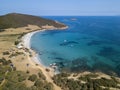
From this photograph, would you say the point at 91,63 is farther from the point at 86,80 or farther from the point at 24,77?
the point at 24,77

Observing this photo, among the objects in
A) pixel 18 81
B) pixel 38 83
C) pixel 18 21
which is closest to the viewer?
pixel 38 83

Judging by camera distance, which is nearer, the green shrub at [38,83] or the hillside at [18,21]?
the green shrub at [38,83]

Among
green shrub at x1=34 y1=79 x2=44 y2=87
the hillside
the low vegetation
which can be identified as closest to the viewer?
the low vegetation

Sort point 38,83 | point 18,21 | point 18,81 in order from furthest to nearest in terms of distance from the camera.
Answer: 1. point 18,21
2. point 18,81
3. point 38,83

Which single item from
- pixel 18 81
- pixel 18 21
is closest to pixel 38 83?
pixel 18 81

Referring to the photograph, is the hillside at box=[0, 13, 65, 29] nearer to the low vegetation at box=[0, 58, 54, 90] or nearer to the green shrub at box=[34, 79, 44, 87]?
the low vegetation at box=[0, 58, 54, 90]

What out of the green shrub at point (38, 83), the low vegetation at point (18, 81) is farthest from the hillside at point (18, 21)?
the green shrub at point (38, 83)

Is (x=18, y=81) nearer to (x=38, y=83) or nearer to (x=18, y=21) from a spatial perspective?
(x=38, y=83)

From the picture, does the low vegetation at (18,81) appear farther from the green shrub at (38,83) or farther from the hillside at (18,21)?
the hillside at (18,21)

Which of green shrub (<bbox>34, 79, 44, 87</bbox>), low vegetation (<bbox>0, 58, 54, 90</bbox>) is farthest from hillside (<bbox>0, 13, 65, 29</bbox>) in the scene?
green shrub (<bbox>34, 79, 44, 87</bbox>)

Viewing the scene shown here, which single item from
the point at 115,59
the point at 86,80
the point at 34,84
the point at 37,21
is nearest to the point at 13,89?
the point at 34,84

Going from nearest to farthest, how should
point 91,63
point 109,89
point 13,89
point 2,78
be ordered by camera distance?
point 13,89 < point 109,89 < point 2,78 < point 91,63
